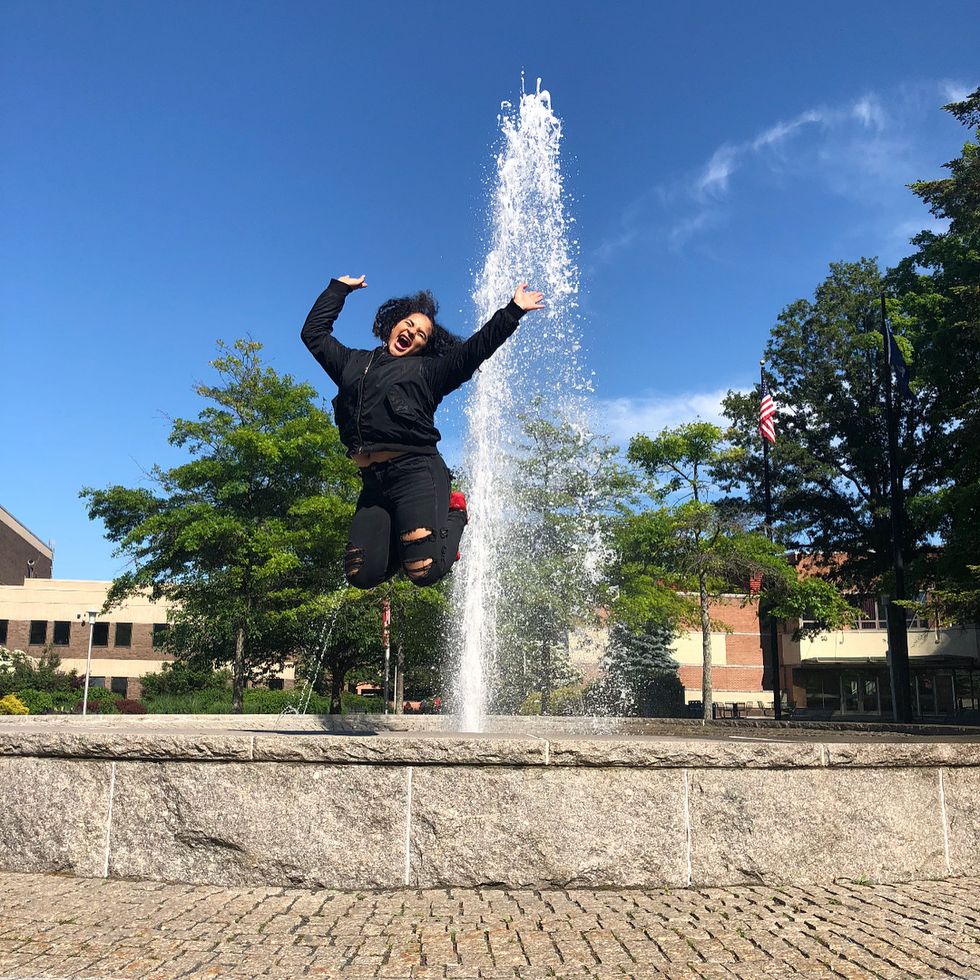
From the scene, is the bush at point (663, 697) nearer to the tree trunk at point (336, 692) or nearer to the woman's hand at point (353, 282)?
the tree trunk at point (336, 692)

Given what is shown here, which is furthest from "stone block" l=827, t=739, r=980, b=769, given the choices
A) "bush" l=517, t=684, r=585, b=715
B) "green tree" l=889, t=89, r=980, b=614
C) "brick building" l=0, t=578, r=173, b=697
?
"brick building" l=0, t=578, r=173, b=697

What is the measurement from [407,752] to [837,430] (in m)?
32.5

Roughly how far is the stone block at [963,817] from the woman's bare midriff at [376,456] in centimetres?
347

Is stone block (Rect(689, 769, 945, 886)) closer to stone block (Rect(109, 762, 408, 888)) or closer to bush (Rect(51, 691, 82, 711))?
stone block (Rect(109, 762, 408, 888))

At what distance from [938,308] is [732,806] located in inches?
1121

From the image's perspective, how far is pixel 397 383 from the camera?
5.12m

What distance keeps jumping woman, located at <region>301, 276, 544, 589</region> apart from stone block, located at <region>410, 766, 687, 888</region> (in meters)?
1.28

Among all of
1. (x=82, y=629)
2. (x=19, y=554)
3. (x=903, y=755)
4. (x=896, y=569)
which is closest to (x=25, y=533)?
(x=19, y=554)

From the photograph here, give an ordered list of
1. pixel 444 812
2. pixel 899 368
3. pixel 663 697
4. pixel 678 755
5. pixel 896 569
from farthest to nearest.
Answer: pixel 663 697, pixel 896 569, pixel 899 368, pixel 678 755, pixel 444 812

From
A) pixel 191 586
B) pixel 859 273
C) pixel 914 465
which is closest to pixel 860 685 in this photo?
pixel 914 465

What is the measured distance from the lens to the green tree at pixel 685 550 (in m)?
24.1

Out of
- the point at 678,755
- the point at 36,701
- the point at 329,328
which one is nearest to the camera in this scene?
the point at 678,755

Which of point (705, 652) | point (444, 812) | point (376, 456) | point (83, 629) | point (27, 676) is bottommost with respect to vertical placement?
point (27, 676)

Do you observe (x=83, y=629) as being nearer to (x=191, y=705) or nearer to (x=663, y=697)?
(x=191, y=705)
